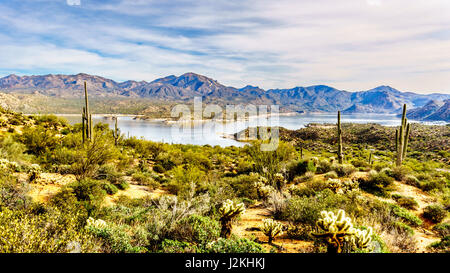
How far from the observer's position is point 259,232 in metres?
5.68

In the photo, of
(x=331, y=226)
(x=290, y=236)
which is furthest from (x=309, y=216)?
(x=331, y=226)

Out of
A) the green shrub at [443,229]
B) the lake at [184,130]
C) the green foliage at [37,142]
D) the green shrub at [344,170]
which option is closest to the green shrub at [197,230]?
the green shrub at [443,229]

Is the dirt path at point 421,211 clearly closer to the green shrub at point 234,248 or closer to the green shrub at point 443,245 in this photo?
the green shrub at point 443,245

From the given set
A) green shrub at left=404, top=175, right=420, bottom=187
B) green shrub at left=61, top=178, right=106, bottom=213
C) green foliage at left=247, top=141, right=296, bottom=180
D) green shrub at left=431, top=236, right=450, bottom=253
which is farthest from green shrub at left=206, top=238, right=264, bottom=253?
green shrub at left=404, top=175, right=420, bottom=187

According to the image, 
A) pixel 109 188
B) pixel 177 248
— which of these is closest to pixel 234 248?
pixel 177 248

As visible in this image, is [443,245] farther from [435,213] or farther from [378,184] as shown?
[378,184]

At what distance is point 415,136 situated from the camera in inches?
1670

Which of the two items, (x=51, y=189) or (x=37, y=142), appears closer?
(x=51, y=189)

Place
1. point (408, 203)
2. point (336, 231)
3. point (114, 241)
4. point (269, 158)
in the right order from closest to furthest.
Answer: point (336, 231), point (114, 241), point (408, 203), point (269, 158)

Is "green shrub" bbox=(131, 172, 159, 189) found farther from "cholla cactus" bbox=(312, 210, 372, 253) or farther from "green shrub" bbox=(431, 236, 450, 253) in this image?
"green shrub" bbox=(431, 236, 450, 253)

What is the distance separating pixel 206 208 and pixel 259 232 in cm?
154

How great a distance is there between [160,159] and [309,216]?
14870 mm

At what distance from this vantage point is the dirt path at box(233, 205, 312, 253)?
4.55m

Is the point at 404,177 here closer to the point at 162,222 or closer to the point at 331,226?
the point at 331,226
